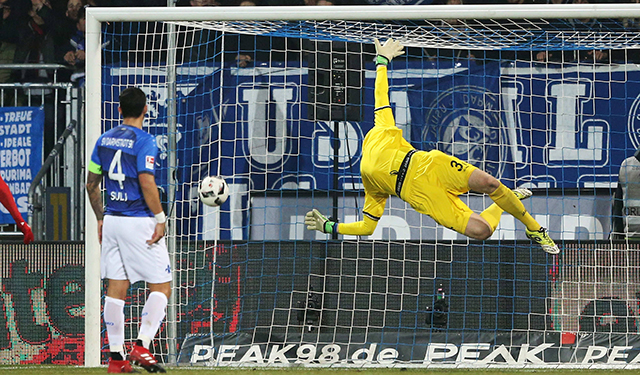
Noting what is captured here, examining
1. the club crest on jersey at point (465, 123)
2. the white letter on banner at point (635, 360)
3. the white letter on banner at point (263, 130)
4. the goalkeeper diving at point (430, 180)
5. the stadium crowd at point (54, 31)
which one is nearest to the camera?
the goalkeeper diving at point (430, 180)

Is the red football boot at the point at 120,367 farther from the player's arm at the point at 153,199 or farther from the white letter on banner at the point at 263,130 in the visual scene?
the white letter on banner at the point at 263,130

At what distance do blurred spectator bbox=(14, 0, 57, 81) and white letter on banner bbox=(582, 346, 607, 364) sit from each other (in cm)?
685

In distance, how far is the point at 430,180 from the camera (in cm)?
757

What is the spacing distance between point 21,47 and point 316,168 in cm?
389

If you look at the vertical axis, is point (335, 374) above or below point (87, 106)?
below

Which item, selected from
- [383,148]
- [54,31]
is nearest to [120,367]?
[383,148]

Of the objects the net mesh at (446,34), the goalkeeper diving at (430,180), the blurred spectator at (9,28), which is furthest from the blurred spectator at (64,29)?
the goalkeeper diving at (430,180)

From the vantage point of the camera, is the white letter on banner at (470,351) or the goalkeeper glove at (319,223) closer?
the white letter on banner at (470,351)

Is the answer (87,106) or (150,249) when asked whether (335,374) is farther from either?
(87,106)

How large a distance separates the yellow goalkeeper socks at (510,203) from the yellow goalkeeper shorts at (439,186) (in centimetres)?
26

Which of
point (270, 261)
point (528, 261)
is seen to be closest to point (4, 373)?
point (270, 261)

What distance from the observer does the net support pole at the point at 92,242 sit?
7.33 m

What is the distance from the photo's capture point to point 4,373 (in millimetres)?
6891

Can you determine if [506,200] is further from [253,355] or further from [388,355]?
[253,355]
